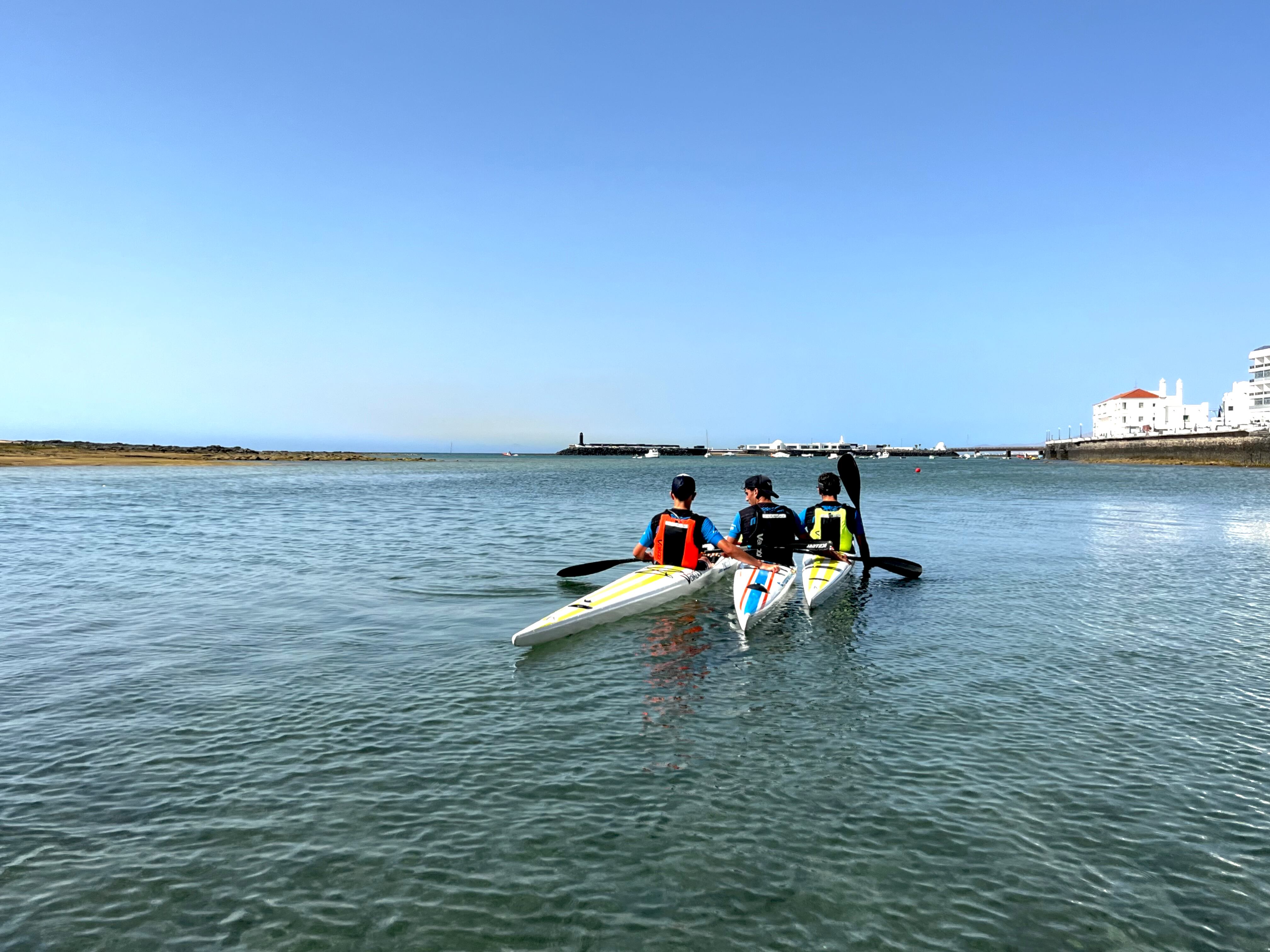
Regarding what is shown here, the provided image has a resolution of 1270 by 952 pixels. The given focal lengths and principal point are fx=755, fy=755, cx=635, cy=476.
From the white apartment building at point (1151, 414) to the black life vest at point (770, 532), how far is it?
18109 centimetres

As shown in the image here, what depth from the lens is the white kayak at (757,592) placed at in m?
12.9

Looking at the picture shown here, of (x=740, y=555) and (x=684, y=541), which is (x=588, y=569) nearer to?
(x=684, y=541)

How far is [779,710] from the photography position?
28.7 feet

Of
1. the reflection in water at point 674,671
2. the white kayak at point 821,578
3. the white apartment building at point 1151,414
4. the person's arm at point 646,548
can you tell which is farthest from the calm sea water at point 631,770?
the white apartment building at point 1151,414

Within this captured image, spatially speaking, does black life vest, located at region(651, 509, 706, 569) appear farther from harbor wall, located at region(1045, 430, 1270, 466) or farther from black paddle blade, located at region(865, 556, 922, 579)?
harbor wall, located at region(1045, 430, 1270, 466)

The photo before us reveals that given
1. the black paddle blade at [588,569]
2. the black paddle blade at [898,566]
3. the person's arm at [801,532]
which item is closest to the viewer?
the person's arm at [801,532]

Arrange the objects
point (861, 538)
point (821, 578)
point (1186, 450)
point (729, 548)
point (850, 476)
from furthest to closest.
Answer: point (1186, 450) → point (850, 476) → point (861, 538) → point (821, 578) → point (729, 548)

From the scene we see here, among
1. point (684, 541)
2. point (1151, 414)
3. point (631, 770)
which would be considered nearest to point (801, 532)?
point (684, 541)

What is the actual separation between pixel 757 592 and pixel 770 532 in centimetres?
229

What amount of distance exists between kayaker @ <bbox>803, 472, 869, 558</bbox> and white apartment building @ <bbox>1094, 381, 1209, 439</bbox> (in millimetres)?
178412

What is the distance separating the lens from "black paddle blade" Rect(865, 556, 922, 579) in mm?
18141

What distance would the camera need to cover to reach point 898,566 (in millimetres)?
18203

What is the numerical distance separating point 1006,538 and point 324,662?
2423 centimetres

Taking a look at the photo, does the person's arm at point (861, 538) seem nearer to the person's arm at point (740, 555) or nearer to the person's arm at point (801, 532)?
the person's arm at point (801, 532)
